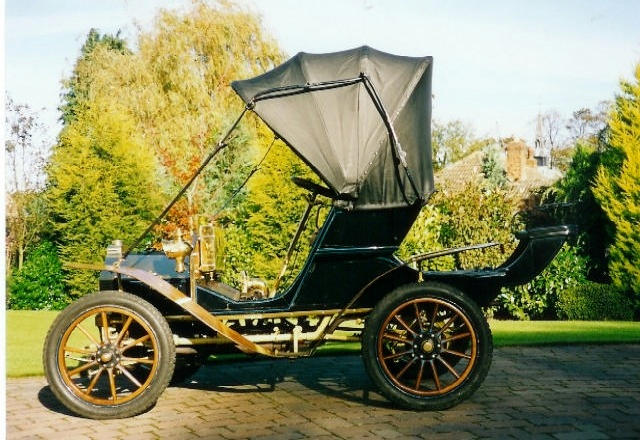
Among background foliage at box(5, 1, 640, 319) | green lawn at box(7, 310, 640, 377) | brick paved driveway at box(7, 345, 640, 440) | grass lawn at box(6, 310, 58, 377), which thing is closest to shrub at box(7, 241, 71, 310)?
background foliage at box(5, 1, 640, 319)

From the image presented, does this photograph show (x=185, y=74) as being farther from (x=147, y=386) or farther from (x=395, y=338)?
(x=395, y=338)

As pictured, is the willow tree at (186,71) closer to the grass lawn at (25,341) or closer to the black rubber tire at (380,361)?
the grass lawn at (25,341)

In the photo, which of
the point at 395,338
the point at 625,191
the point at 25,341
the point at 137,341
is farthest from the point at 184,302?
the point at 625,191

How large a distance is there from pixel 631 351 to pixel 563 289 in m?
5.13

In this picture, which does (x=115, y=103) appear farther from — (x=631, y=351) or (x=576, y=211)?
(x=631, y=351)

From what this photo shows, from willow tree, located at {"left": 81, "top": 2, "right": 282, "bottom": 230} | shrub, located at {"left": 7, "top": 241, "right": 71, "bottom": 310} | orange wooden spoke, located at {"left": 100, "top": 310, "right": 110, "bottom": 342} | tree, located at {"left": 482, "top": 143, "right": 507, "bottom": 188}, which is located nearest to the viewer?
orange wooden spoke, located at {"left": 100, "top": 310, "right": 110, "bottom": 342}

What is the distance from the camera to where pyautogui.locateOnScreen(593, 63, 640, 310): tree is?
1221 cm

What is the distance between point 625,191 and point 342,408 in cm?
919

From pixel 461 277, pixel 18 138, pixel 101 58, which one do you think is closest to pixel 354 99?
pixel 461 277

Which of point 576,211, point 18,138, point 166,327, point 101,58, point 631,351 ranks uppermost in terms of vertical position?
point 101,58

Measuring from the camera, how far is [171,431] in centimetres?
466

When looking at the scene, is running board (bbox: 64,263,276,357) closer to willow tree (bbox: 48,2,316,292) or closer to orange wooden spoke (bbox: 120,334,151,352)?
orange wooden spoke (bbox: 120,334,151,352)

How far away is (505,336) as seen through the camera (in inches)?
345

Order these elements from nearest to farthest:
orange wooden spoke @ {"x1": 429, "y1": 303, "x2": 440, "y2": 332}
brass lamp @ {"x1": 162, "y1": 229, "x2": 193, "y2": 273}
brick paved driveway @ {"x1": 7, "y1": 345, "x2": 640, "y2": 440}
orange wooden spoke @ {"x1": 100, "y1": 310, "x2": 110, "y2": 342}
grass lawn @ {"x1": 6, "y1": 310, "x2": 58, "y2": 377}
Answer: brick paved driveway @ {"x1": 7, "y1": 345, "x2": 640, "y2": 440} < orange wooden spoke @ {"x1": 100, "y1": 310, "x2": 110, "y2": 342} < orange wooden spoke @ {"x1": 429, "y1": 303, "x2": 440, "y2": 332} < brass lamp @ {"x1": 162, "y1": 229, "x2": 193, "y2": 273} < grass lawn @ {"x1": 6, "y1": 310, "x2": 58, "y2": 377}
